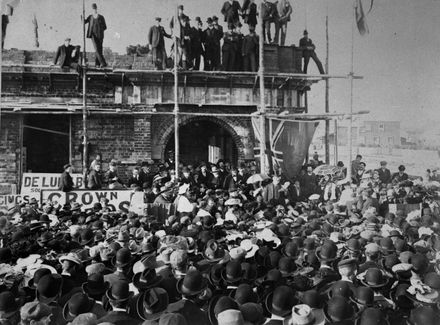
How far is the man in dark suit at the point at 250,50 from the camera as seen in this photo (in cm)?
1341

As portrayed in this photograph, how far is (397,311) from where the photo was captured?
3828 mm

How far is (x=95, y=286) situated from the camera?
4.08 meters

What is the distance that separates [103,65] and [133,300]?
1049cm

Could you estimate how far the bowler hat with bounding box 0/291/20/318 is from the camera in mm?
3617

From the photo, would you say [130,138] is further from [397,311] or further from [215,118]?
[397,311]

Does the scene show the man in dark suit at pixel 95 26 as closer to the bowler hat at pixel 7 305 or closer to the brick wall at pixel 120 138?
the brick wall at pixel 120 138

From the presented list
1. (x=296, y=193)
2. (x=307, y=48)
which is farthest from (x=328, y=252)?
(x=307, y=48)

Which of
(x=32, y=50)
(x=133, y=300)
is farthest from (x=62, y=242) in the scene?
(x=32, y=50)

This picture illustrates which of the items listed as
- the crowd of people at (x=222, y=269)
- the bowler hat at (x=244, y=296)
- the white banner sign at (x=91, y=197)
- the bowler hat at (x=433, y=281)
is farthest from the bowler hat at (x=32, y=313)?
the white banner sign at (x=91, y=197)

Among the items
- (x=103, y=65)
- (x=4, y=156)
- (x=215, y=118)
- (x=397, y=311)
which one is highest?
(x=103, y=65)

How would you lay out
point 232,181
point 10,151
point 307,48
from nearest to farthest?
1. point 232,181
2. point 10,151
3. point 307,48

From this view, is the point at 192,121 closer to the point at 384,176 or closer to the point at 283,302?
the point at 384,176

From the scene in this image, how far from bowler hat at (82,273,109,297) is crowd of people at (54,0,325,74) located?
915 cm

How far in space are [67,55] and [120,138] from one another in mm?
2669
